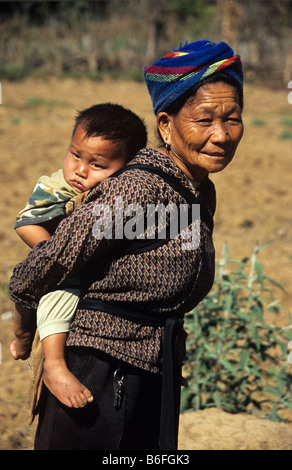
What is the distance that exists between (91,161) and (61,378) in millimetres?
619

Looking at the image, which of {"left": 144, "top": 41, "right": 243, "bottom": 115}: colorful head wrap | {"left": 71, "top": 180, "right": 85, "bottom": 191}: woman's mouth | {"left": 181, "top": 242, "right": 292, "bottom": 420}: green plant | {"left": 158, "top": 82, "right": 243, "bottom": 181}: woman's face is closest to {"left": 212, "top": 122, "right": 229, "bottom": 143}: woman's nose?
{"left": 158, "top": 82, "right": 243, "bottom": 181}: woman's face

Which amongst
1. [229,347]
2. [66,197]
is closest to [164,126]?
[66,197]

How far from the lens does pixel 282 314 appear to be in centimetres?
505

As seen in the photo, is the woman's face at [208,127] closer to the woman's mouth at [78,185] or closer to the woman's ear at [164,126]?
the woman's ear at [164,126]

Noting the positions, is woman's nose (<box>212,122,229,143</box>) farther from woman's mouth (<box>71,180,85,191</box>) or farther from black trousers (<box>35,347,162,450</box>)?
black trousers (<box>35,347,162,450</box>)

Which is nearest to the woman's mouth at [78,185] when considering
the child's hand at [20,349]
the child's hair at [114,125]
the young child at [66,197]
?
the young child at [66,197]

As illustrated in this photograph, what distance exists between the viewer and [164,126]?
5.72 feet

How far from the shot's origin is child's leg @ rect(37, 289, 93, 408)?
1612 millimetres

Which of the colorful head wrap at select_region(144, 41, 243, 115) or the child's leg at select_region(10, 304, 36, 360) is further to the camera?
the child's leg at select_region(10, 304, 36, 360)

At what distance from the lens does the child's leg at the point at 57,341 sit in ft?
5.29

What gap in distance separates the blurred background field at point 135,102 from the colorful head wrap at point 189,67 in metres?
0.39

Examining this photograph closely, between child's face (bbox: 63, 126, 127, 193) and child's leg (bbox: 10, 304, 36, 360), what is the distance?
1.27ft

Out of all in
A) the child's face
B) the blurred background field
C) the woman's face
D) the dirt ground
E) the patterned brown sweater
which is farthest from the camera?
the blurred background field
